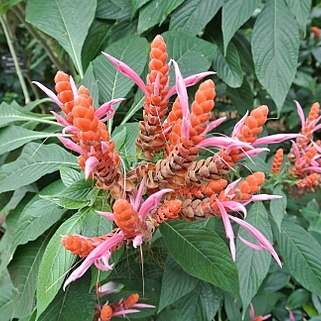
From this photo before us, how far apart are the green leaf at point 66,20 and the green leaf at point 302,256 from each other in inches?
20.6

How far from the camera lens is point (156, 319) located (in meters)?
0.97

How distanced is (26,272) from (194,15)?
543mm

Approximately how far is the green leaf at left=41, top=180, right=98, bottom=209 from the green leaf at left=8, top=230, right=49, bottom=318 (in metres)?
0.19

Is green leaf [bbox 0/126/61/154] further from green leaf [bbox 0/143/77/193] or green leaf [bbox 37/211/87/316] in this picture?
green leaf [bbox 37/211/87/316]

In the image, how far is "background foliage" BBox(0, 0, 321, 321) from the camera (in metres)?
0.64

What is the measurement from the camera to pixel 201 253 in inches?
25.8

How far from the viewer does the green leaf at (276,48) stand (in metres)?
0.77

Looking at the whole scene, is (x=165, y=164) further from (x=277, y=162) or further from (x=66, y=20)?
(x=66, y=20)

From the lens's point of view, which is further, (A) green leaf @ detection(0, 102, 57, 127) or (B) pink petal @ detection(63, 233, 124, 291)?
(A) green leaf @ detection(0, 102, 57, 127)

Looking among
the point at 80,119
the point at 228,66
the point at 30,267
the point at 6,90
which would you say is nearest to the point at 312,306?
the point at 228,66

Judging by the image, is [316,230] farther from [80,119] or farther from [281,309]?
[80,119]

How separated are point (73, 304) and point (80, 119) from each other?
416 millimetres

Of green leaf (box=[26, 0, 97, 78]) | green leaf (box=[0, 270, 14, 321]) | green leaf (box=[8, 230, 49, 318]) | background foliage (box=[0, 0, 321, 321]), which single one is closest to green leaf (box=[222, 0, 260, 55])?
background foliage (box=[0, 0, 321, 321])

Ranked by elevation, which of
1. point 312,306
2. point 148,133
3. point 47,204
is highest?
point 148,133
